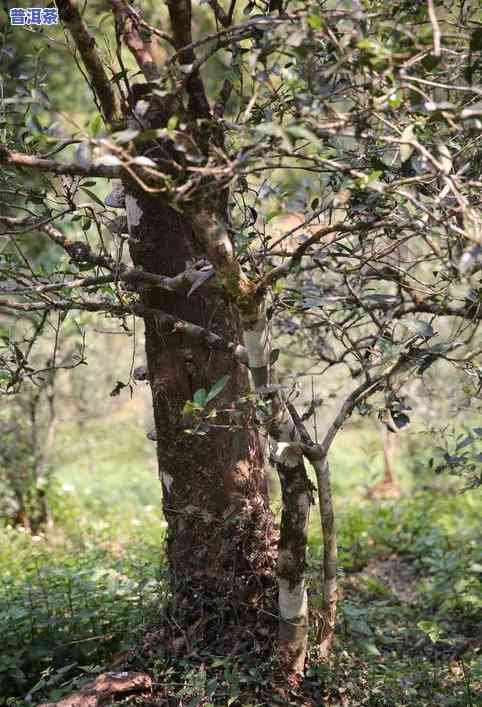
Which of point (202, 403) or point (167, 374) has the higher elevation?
point (167, 374)

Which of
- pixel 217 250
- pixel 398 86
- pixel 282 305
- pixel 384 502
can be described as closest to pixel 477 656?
pixel 282 305

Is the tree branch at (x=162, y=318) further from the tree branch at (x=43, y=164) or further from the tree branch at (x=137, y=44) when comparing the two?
the tree branch at (x=137, y=44)

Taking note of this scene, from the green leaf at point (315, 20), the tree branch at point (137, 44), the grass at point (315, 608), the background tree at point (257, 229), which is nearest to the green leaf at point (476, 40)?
the background tree at point (257, 229)

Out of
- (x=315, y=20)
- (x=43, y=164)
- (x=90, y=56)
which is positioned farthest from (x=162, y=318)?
(x=315, y=20)

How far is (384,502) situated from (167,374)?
3901 mm

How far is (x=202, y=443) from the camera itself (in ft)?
8.38

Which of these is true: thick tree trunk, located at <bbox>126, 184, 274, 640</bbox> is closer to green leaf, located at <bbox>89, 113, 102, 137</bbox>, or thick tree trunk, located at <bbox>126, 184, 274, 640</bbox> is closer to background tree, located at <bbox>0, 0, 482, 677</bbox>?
background tree, located at <bbox>0, 0, 482, 677</bbox>

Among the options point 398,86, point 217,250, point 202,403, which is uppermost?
point 398,86

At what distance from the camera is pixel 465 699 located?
8.47 ft

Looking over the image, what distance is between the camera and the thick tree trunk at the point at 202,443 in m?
2.54

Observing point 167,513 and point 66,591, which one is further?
point 66,591

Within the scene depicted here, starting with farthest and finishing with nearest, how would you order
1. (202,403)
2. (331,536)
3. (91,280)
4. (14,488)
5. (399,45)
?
(14,488) → (331,536) → (91,280) → (202,403) → (399,45)

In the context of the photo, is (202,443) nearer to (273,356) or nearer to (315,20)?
(273,356)

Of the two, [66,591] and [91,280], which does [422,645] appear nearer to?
[66,591]
